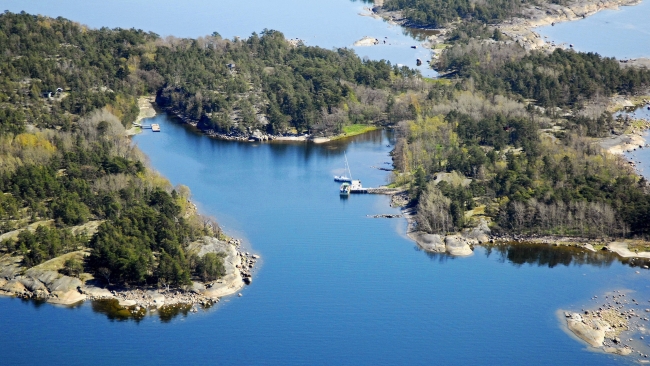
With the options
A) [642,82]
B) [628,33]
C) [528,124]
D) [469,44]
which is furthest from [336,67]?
[628,33]

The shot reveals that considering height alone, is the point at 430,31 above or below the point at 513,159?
above

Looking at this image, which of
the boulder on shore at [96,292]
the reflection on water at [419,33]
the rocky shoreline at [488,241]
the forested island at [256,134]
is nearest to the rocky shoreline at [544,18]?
the forested island at [256,134]

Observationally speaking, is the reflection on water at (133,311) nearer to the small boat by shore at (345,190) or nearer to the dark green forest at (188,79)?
the small boat by shore at (345,190)

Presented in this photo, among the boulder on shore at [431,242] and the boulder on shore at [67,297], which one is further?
the boulder on shore at [431,242]

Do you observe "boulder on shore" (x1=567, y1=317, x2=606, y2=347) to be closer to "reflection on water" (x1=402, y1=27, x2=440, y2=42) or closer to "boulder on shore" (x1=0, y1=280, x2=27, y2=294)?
"boulder on shore" (x1=0, y1=280, x2=27, y2=294)

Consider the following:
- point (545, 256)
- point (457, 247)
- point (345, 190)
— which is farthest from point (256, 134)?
point (545, 256)

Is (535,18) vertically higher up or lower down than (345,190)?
higher up

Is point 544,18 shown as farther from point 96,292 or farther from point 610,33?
point 96,292

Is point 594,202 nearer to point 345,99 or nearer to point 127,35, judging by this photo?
point 345,99
